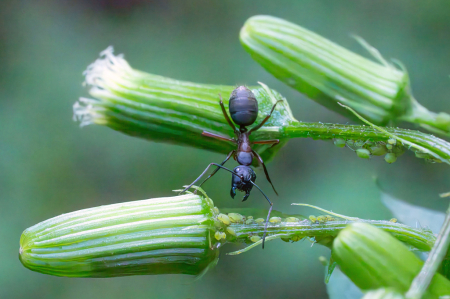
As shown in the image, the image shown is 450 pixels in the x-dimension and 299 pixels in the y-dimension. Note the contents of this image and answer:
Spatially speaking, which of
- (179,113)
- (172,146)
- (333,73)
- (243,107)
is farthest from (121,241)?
(172,146)

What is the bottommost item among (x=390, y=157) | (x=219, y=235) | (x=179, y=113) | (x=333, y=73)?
(x=219, y=235)

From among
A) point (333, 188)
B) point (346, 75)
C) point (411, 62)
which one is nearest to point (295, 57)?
point (346, 75)

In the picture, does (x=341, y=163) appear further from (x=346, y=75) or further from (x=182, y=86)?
(x=182, y=86)

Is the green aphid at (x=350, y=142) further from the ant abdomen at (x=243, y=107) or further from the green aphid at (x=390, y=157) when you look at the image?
the ant abdomen at (x=243, y=107)

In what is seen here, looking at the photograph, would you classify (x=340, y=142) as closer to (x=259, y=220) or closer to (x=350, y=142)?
(x=350, y=142)

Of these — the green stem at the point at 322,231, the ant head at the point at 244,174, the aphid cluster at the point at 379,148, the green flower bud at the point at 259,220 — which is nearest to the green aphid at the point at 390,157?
the aphid cluster at the point at 379,148

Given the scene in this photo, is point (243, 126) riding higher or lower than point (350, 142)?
higher

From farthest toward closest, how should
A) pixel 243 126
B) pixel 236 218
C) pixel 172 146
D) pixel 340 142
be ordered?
pixel 172 146, pixel 243 126, pixel 340 142, pixel 236 218
